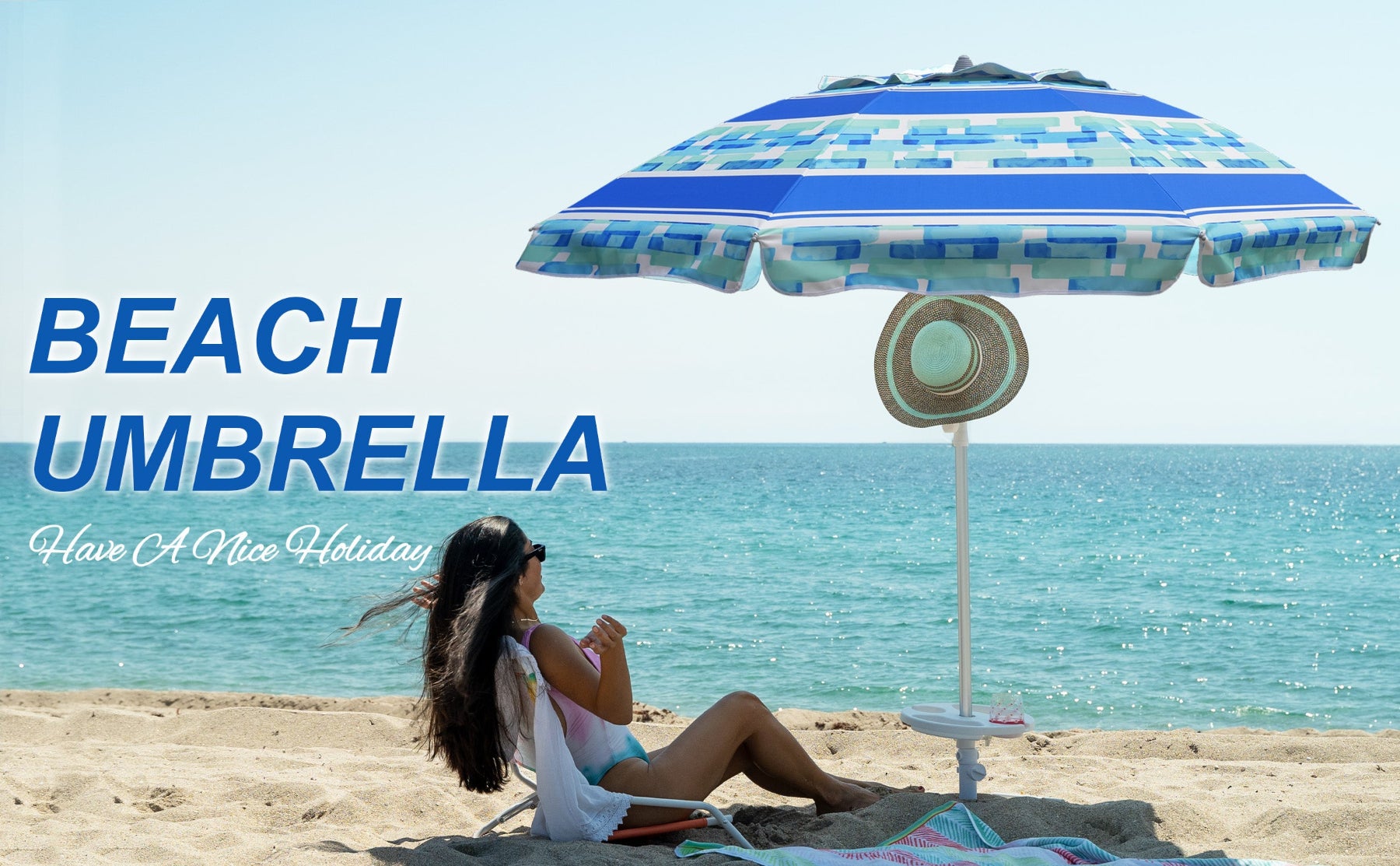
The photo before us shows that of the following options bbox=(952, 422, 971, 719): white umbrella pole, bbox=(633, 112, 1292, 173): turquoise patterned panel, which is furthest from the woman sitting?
bbox=(633, 112, 1292, 173): turquoise patterned panel

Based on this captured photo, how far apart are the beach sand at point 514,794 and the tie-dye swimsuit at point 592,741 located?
25cm

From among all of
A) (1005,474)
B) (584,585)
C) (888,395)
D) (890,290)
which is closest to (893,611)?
(584,585)

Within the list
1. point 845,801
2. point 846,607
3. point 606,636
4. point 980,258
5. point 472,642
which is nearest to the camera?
point 980,258

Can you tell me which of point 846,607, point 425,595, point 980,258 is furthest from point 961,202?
point 846,607

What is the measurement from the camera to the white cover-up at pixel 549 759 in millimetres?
3312

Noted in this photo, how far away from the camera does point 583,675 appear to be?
3.30 metres

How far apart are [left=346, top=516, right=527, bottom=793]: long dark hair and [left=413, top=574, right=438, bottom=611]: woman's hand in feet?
0.08

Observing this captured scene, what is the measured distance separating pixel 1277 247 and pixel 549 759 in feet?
8.17

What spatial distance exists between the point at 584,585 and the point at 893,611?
193 inches

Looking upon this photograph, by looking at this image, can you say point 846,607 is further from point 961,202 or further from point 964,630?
point 961,202

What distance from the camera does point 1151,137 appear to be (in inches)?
135

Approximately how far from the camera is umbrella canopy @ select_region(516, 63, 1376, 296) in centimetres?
288

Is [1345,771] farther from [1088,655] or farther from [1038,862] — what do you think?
A: [1088,655]

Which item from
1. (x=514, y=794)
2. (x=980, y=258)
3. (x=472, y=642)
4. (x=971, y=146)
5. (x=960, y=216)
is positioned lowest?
(x=514, y=794)
